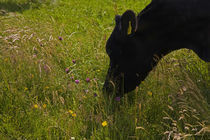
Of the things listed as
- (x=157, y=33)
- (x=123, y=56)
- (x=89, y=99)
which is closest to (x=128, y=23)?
(x=157, y=33)

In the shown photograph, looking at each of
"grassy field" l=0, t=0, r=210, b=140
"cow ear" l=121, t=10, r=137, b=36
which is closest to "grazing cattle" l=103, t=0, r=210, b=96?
"cow ear" l=121, t=10, r=137, b=36

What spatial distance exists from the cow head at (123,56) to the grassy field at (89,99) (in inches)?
8.4

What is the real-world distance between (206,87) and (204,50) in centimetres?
58

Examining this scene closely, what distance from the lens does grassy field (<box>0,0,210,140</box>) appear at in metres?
2.82

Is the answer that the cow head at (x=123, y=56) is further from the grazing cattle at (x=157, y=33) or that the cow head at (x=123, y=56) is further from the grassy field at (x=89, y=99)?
the grassy field at (x=89, y=99)

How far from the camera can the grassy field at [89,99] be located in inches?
111

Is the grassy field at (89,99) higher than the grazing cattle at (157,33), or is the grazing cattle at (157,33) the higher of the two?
the grazing cattle at (157,33)

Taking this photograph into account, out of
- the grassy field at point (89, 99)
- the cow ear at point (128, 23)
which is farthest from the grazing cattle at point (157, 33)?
the grassy field at point (89, 99)

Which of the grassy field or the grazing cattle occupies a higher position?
the grazing cattle

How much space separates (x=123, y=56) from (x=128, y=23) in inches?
20.3

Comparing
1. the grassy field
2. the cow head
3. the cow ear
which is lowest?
the grassy field

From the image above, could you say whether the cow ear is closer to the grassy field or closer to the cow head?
the cow head

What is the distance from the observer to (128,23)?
283cm

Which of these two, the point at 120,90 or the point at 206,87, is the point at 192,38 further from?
the point at 120,90
